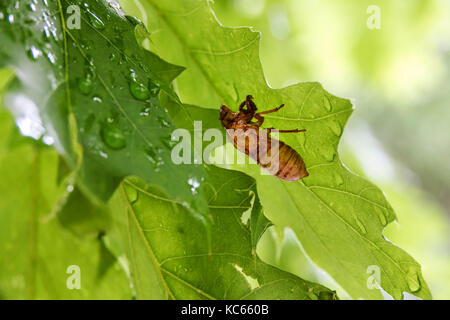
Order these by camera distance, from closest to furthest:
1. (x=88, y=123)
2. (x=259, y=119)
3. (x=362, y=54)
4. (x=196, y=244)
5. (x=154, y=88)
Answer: (x=88, y=123), (x=154, y=88), (x=196, y=244), (x=259, y=119), (x=362, y=54)

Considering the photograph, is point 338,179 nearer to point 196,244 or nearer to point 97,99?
point 196,244

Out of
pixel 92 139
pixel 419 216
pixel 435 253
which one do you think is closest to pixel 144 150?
pixel 92 139

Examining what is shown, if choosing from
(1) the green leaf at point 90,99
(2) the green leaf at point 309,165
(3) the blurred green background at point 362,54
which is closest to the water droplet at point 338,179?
(2) the green leaf at point 309,165

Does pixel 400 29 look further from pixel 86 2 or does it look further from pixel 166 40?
pixel 86 2

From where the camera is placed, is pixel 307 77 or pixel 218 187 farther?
pixel 307 77

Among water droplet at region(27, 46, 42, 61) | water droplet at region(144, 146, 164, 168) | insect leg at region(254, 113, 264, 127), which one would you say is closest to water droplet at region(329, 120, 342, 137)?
insect leg at region(254, 113, 264, 127)

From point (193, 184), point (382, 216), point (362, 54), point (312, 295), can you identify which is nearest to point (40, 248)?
point (193, 184)

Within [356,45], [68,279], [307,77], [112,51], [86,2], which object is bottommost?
[68,279]
